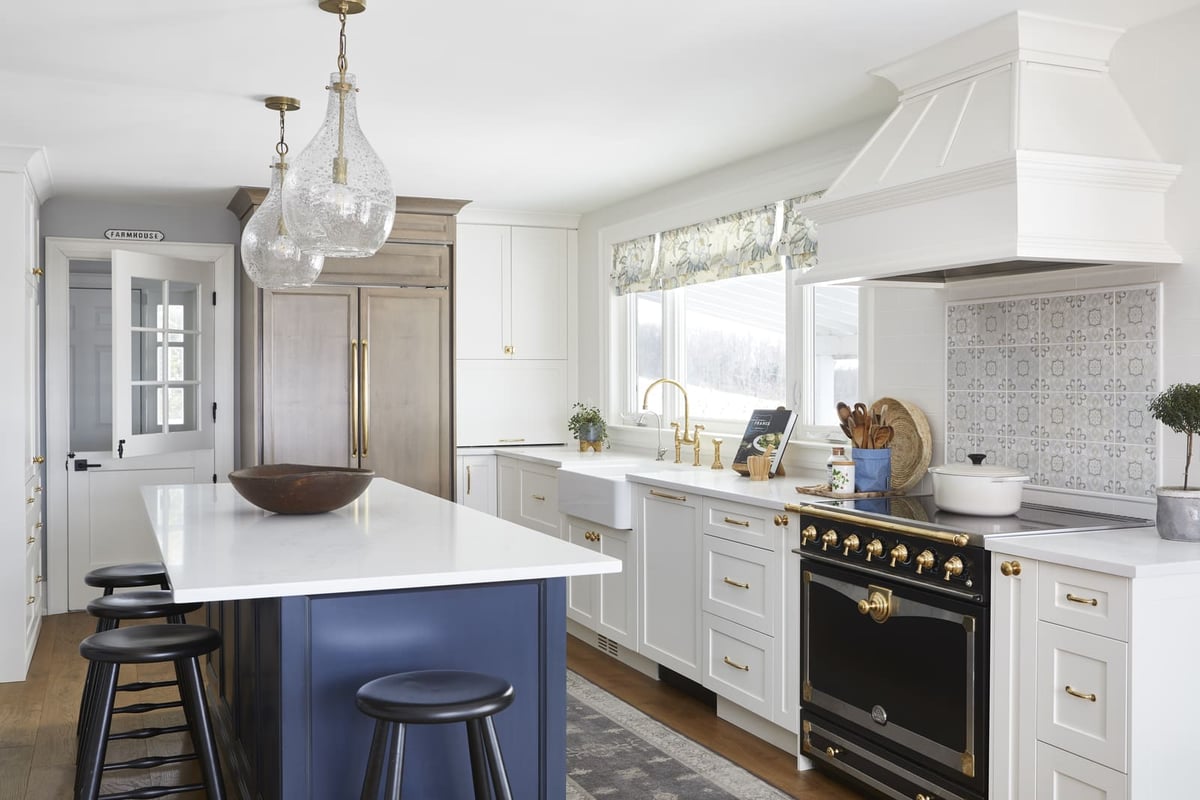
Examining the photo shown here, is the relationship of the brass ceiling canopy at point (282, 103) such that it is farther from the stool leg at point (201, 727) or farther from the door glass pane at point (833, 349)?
the door glass pane at point (833, 349)

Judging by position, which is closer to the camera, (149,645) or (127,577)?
(149,645)

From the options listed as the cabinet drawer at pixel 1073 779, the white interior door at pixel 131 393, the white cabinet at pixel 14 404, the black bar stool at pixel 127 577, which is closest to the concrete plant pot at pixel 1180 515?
the cabinet drawer at pixel 1073 779

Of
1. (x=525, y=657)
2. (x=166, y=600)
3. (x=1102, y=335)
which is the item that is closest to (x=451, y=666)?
(x=525, y=657)

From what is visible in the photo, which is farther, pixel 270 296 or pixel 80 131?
pixel 270 296

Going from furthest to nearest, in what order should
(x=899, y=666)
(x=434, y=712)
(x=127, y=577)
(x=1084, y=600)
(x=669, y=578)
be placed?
→ (x=669, y=578) → (x=127, y=577) → (x=899, y=666) → (x=1084, y=600) → (x=434, y=712)

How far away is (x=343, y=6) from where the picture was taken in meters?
2.93

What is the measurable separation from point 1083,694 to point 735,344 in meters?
2.93

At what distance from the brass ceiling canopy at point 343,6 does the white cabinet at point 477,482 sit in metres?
3.68

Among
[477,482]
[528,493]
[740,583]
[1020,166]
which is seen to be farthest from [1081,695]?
[477,482]

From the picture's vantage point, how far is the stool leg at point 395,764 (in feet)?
7.30

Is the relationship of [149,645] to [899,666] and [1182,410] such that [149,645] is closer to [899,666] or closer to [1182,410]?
[899,666]

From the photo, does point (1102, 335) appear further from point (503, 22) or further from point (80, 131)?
point (80, 131)

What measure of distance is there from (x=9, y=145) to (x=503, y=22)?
280 cm

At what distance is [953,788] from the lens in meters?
2.98
